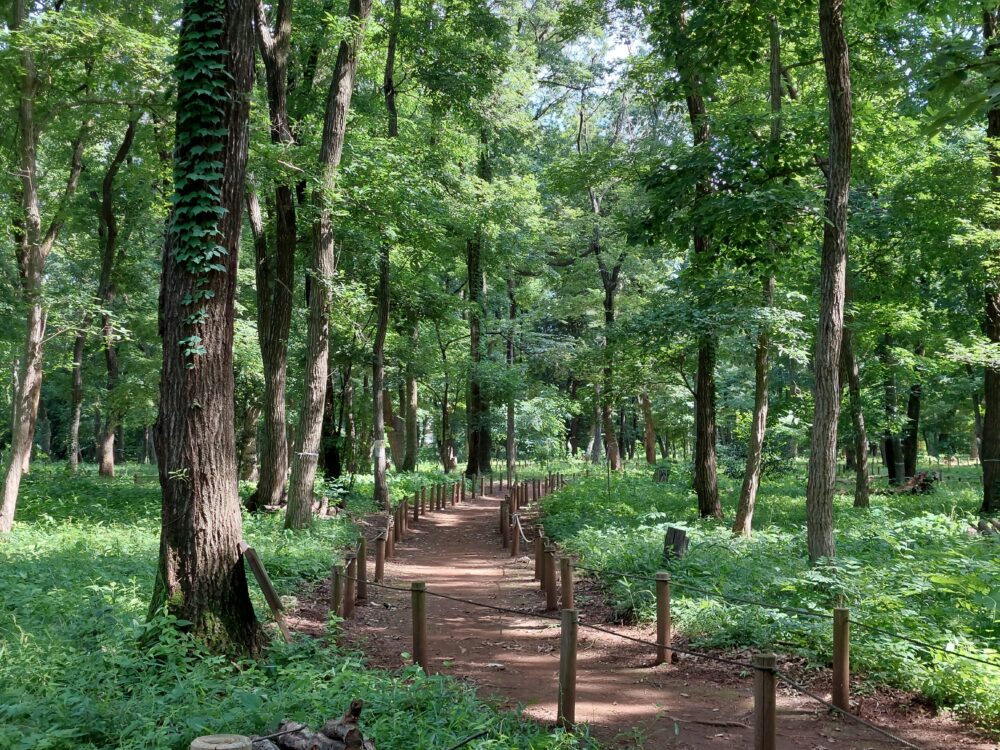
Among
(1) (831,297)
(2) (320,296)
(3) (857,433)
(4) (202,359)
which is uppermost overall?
(2) (320,296)

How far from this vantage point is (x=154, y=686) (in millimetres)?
5062

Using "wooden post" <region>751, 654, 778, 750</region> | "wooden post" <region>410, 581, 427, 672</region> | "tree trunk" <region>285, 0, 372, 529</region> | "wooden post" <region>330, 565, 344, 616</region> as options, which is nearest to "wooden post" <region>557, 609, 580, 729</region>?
"wooden post" <region>751, 654, 778, 750</region>

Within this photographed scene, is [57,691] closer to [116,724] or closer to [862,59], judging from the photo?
[116,724]

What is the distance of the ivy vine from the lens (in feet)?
20.5

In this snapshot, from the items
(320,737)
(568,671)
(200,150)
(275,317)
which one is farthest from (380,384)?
(320,737)

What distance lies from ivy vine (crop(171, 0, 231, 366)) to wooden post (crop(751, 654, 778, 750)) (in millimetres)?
4890

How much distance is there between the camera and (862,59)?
1301 centimetres

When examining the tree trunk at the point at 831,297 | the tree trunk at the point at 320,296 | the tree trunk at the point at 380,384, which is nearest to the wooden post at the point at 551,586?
the tree trunk at the point at 831,297

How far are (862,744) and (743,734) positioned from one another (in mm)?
851

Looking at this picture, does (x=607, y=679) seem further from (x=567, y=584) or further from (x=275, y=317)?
(x=275, y=317)

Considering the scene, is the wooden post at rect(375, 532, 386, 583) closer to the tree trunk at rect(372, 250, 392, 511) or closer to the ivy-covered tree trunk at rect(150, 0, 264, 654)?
the ivy-covered tree trunk at rect(150, 0, 264, 654)

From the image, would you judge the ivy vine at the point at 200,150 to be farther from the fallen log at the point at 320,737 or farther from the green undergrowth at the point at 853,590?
the green undergrowth at the point at 853,590

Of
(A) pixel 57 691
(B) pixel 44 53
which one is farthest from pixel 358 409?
(A) pixel 57 691

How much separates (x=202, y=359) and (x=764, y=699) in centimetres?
499
